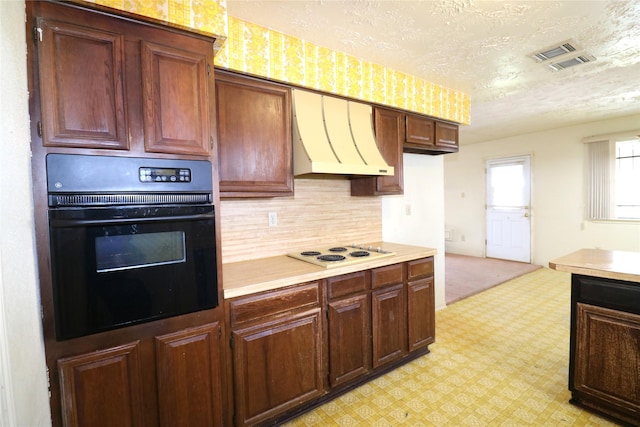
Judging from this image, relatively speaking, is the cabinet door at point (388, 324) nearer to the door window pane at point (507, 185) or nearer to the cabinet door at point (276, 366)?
the cabinet door at point (276, 366)

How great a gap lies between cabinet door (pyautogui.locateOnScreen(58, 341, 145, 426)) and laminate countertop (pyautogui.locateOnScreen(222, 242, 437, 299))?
0.51 meters

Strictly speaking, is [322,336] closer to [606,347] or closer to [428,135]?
[606,347]

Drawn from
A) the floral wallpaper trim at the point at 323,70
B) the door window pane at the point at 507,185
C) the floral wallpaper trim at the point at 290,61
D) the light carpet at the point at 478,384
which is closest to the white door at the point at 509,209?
the door window pane at the point at 507,185

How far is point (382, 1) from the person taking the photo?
69.9 inches

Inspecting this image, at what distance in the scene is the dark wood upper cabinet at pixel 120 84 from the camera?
121cm

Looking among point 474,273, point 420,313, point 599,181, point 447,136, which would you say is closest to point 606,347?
point 420,313

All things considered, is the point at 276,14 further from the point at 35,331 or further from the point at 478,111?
the point at 478,111

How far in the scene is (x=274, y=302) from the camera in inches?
69.7

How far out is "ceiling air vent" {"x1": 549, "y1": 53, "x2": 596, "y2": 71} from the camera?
257 centimetres

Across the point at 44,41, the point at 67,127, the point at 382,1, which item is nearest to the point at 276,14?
the point at 382,1

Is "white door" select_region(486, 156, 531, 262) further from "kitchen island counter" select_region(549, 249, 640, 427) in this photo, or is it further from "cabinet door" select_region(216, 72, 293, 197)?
"cabinet door" select_region(216, 72, 293, 197)

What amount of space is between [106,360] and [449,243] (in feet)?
23.5

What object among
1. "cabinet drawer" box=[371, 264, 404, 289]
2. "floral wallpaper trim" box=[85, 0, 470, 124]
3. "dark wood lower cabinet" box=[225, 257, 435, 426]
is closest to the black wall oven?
"dark wood lower cabinet" box=[225, 257, 435, 426]

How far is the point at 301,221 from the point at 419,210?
1653 mm
